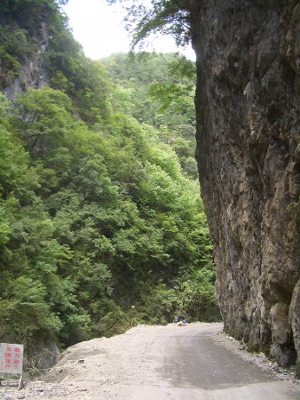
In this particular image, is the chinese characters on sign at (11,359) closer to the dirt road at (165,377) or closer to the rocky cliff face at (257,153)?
the dirt road at (165,377)

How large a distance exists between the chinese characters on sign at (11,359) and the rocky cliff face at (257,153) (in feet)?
18.0

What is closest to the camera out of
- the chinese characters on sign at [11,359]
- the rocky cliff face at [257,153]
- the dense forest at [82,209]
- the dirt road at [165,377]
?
the dirt road at [165,377]

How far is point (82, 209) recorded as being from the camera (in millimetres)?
23078

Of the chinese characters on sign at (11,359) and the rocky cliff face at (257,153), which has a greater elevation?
the rocky cliff face at (257,153)

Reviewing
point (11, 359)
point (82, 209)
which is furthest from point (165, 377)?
point (82, 209)

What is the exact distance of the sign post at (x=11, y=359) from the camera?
283 inches

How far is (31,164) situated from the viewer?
23.2 m

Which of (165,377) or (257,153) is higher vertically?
(257,153)

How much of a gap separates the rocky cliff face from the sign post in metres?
5.50

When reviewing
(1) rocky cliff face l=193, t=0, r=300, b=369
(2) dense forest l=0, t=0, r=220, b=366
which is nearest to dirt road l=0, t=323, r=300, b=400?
(1) rocky cliff face l=193, t=0, r=300, b=369

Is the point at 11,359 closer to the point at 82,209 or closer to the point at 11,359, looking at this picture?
the point at 11,359

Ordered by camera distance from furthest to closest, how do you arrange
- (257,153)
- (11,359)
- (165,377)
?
(257,153)
(165,377)
(11,359)

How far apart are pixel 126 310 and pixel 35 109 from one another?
46.5ft

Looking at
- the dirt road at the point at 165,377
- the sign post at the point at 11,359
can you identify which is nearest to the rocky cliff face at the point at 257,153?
the dirt road at the point at 165,377
